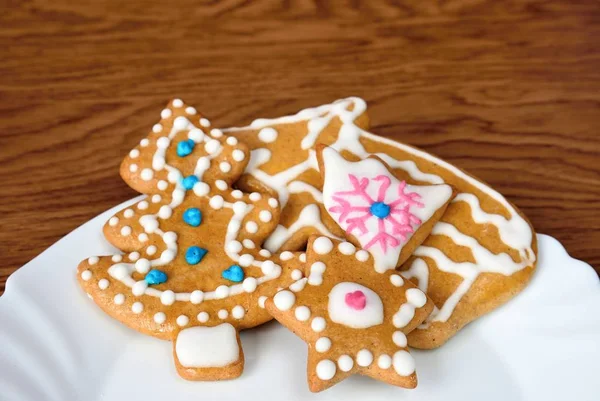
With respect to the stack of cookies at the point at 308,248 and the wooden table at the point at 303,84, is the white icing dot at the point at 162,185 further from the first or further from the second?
the wooden table at the point at 303,84

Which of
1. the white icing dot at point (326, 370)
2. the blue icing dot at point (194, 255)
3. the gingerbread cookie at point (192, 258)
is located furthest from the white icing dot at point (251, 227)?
the white icing dot at point (326, 370)

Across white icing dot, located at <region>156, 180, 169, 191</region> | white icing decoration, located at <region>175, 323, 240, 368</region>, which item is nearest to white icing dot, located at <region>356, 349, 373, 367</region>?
white icing decoration, located at <region>175, 323, 240, 368</region>

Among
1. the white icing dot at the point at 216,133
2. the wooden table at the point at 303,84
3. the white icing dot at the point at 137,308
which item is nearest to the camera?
the white icing dot at the point at 137,308

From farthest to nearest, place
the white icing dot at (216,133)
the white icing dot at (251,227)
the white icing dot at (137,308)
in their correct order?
1. the white icing dot at (216,133)
2. the white icing dot at (251,227)
3. the white icing dot at (137,308)

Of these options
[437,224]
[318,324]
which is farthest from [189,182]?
[437,224]

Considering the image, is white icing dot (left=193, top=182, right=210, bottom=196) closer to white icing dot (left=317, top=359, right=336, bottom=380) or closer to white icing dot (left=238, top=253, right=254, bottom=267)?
white icing dot (left=238, top=253, right=254, bottom=267)

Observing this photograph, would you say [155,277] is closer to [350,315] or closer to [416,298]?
[350,315]
